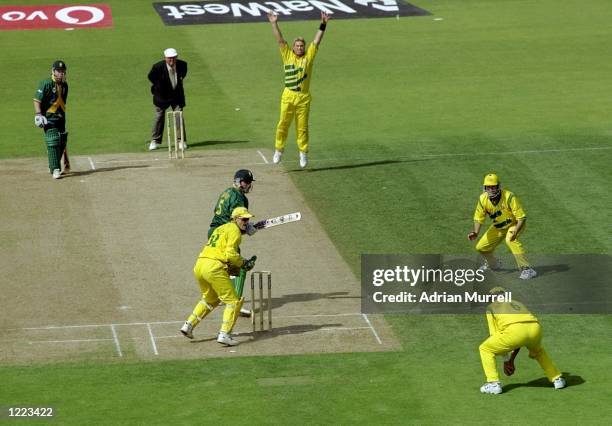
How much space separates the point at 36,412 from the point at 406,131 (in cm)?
1676

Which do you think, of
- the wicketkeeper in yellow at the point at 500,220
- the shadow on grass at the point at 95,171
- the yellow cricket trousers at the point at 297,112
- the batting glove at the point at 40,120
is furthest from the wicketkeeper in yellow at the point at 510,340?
the shadow on grass at the point at 95,171

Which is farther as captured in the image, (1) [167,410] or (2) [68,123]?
(2) [68,123]

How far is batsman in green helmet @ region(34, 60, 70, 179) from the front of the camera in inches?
1053

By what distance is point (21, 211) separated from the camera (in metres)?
25.5

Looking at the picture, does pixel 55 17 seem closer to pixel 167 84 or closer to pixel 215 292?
pixel 167 84

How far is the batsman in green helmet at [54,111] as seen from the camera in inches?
1053

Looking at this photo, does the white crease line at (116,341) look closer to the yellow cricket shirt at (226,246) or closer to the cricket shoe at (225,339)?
the cricket shoe at (225,339)

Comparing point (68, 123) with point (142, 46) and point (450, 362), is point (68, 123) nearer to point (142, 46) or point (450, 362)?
point (142, 46)

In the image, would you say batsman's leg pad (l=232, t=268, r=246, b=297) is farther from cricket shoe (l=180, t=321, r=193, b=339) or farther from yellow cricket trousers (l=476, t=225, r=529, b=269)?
yellow cricket trousers (l=476, t=225, r=529, b=269)

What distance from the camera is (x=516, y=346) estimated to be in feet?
55.2

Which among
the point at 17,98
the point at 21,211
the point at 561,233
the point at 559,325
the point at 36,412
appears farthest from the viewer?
the point at 17,98

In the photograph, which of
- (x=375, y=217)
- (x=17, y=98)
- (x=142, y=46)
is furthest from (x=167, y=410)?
(x=142, y=46)

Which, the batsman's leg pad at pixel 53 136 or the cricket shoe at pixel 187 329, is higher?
the batsman's leg pad at pixel 53 136

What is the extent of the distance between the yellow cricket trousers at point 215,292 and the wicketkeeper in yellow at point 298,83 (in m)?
9.32
